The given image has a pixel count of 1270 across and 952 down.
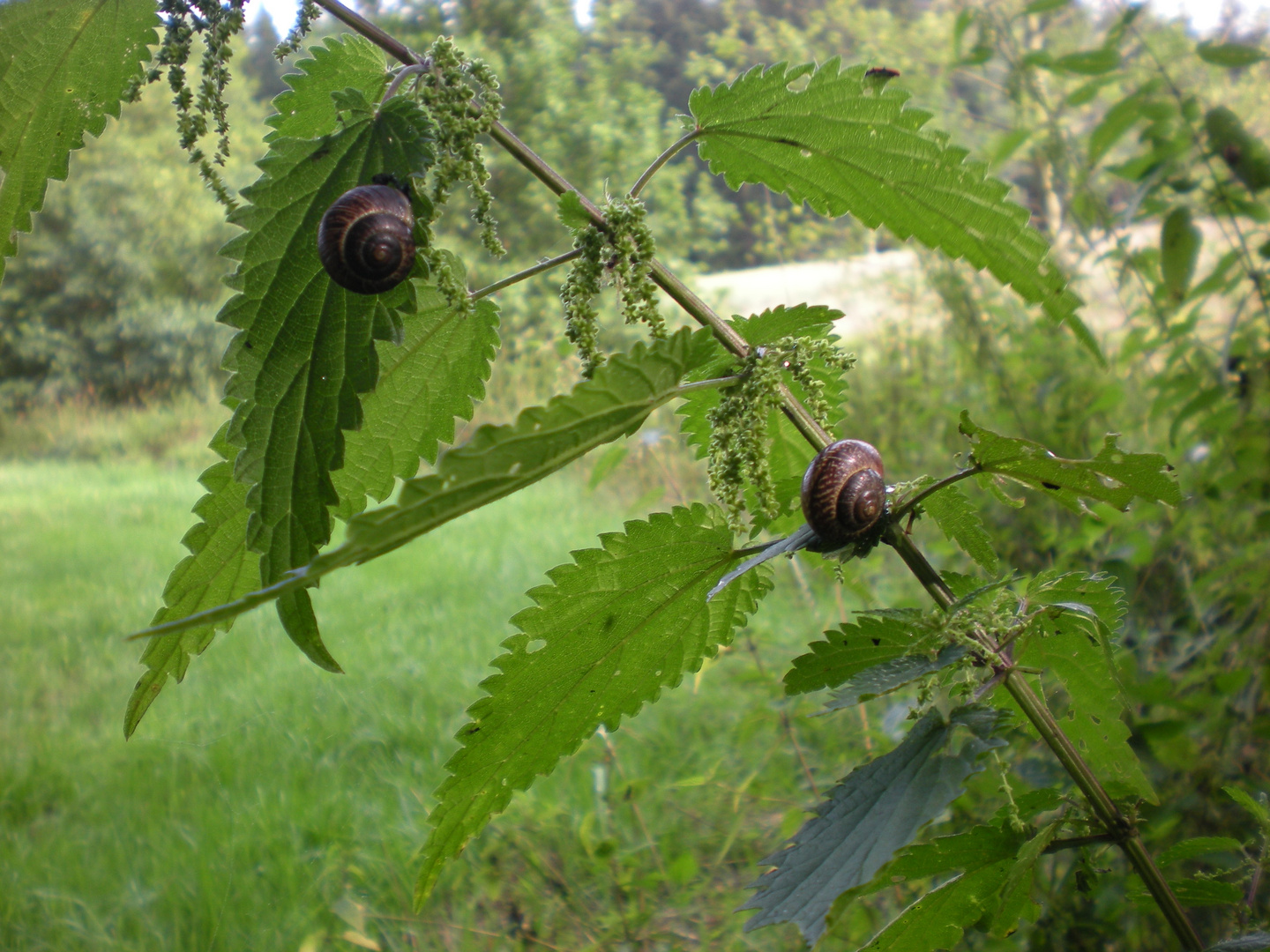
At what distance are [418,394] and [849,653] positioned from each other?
1.07 ft

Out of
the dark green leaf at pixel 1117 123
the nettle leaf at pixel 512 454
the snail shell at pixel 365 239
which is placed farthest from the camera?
the dark green leaf at pixel 1117 123

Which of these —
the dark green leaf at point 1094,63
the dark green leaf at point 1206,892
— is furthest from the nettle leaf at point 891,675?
the dark green leaf at point 1094,63

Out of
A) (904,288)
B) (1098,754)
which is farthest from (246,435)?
(904,288)

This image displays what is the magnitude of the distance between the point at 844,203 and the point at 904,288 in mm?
3536

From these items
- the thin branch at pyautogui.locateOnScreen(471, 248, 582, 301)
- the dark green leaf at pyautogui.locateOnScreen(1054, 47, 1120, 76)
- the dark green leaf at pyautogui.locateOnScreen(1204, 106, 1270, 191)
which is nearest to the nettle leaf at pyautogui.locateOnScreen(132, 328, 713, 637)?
the thin branch at pyautogui.locateOnScreen(471, 248, 582, 301)

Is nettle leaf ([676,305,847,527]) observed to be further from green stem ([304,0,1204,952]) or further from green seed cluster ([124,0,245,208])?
green seed cluster ([124,0,245,208])

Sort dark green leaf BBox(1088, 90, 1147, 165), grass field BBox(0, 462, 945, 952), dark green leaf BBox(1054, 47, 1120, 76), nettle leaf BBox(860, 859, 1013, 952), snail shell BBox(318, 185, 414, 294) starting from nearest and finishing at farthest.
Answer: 1. snail shell BBox(318, 185, 414, 294)
2. nettle leaf BBox(860, 859, 1013, 952)
3. dark green leaf BBox(1054, 47, 1120, 76)
4. dark green leaf BBox(1088, 90, 1147, 165)
5. grass field BBox(0, 462, 945, 952)

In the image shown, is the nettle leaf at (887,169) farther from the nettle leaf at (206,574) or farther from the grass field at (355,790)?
the grass field at (355,790)

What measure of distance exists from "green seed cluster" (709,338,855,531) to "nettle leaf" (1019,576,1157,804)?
0.21m

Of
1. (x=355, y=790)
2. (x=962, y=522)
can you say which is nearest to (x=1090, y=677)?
(x=962, y=522)

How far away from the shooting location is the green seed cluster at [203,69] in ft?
1.61

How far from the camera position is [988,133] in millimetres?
3334

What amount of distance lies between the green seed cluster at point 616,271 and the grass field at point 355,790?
0.66 meters

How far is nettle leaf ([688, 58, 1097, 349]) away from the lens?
0.54 metres
